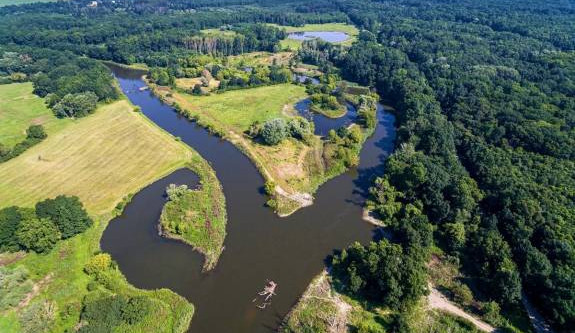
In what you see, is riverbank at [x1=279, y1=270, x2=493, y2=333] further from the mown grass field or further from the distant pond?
the distant pond

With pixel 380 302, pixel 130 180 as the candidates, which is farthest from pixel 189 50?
pixel 380 302

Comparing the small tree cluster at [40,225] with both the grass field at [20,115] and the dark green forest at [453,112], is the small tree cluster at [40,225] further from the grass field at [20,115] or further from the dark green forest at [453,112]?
the dark green forest at [453,112]

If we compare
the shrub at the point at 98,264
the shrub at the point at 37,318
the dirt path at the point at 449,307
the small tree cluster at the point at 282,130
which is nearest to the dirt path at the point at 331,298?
the dirt path at the point at 449,307

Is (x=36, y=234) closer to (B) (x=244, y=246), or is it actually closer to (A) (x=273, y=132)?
(B) (x=244, y=246)

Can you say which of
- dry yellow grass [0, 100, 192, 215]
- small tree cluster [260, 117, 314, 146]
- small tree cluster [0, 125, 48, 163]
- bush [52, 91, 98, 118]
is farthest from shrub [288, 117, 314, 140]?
small tree cluster [0, 125, 48, 163]

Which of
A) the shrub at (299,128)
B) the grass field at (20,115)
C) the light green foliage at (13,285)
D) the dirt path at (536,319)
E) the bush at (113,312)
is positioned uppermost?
the dirt path at (536,319)

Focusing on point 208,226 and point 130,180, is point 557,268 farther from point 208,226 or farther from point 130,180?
point 130,180
